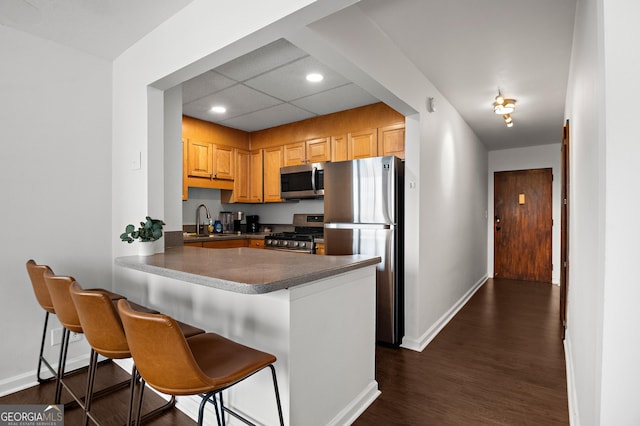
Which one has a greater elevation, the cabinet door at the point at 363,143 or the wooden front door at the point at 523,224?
the cabinet door at the point at 363,143

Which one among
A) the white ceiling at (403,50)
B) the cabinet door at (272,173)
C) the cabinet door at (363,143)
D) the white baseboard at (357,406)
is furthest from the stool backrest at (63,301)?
the cabinet door at (272,173)

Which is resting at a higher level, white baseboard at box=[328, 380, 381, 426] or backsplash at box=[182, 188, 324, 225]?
backsplash at box=[182, 188, 324, 225]

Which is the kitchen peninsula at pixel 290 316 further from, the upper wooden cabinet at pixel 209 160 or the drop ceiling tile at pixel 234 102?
the upper wooden cabinet at pixel 209 160

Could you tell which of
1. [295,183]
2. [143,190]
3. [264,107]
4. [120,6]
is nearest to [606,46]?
[120,6]

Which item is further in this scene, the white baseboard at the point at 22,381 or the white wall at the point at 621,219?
the white baseboard at the point at 22,381

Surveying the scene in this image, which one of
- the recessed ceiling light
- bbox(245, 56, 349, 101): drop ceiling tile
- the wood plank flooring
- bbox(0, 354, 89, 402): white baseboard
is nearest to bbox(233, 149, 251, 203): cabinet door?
bbox(245, 56, 349, 101): drop ceiling tile

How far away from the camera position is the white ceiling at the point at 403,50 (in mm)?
1998

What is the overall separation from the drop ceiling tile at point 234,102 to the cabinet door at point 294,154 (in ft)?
2.46

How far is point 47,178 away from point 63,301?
1103 millimetres

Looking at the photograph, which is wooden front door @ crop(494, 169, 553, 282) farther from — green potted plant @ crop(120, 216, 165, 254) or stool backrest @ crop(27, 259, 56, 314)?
stool backrest @ crop(27, 259, 56, 314)

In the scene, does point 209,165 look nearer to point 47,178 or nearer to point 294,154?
point 294,154

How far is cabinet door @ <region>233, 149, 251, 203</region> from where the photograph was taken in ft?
15.6

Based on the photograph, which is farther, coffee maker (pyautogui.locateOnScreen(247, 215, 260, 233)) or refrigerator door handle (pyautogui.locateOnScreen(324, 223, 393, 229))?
coffee maker (pyautogui.locateOnScreen(247, 215, 260, 233))

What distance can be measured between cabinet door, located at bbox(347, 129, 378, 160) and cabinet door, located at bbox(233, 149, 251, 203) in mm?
1747
